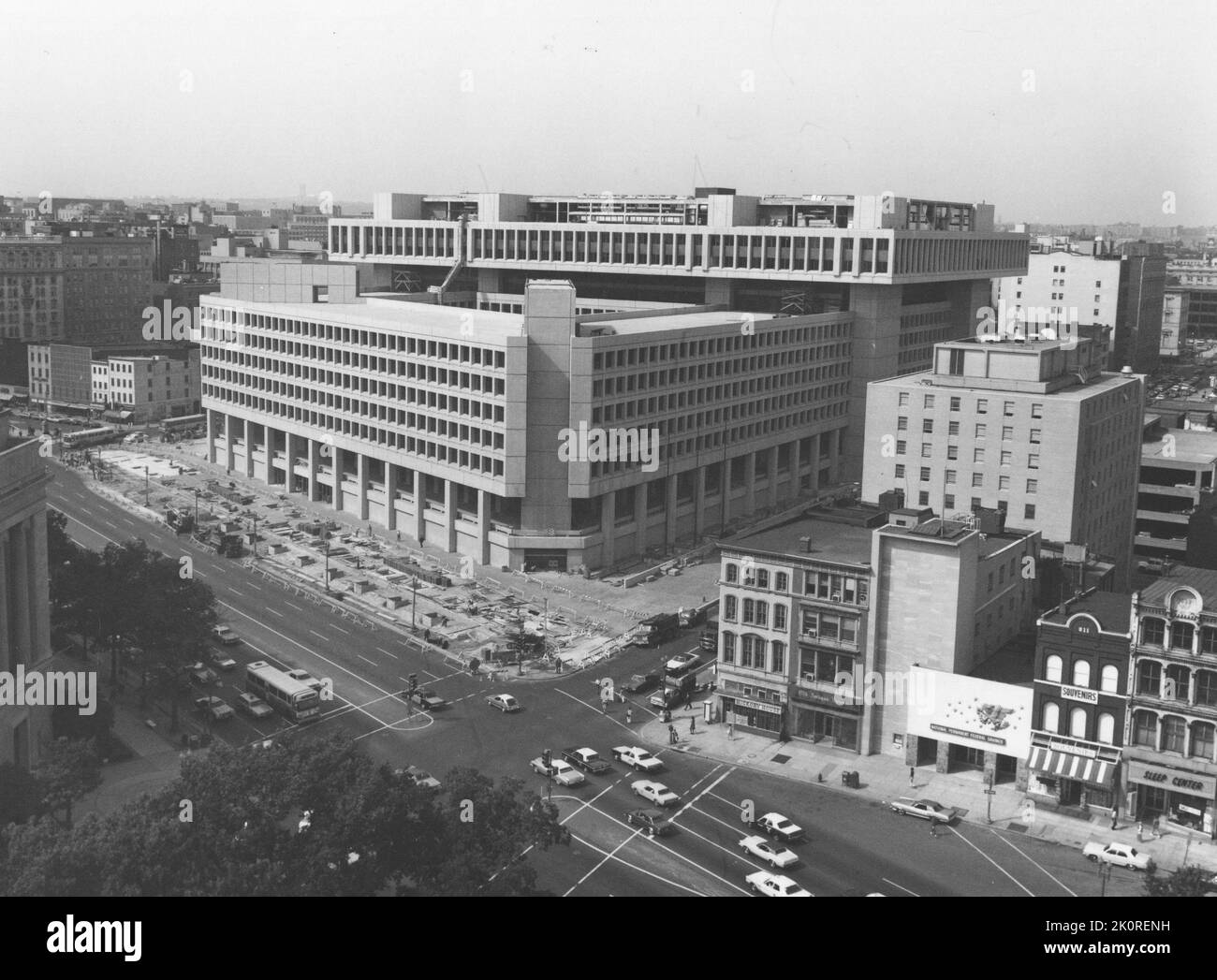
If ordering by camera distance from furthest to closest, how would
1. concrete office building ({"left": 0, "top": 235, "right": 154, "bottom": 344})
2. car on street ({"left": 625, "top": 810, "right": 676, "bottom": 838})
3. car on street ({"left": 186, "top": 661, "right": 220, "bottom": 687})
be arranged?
concrete office building ({"left": 0, "top": 235, "right": 154, "bottom": 344})
car on street ({"left": 186, "top": 661, "right": 220, "bottom": 687})
car on street ({"left": 625, "top": 810, "right": 676, "bottom": 838})

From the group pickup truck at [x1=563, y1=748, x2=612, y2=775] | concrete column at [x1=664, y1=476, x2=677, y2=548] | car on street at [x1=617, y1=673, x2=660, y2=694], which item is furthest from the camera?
concrete column at [x1=664, y1=476, x2=677, y2=548]

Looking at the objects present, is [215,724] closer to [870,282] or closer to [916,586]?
[916,586]

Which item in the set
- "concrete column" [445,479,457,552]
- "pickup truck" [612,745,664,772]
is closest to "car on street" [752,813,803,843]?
"pickup truck" [612,745,664,772]

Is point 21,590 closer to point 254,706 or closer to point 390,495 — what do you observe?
point 254,706

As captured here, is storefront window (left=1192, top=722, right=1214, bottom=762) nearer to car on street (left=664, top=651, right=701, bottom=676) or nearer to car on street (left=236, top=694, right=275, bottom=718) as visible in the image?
car on street (left=664, top=651, right=701, bottom=676)

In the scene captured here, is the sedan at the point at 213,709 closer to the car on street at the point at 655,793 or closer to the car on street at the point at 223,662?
the car on street at the point at 223,662
